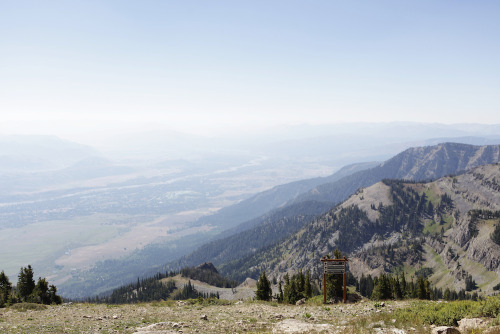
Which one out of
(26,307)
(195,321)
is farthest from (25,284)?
(195,321)

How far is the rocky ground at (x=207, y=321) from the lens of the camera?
2250cm

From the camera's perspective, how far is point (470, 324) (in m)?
18.8

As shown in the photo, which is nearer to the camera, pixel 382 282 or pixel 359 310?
pixel 359 310

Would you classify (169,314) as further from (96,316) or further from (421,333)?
(421,333)

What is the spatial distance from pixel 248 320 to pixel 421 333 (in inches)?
657

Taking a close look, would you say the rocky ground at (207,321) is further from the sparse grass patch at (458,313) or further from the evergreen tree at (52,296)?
the evergreen tree at (52,296)

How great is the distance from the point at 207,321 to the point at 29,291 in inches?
1746

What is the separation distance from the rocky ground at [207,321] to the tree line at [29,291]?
13.4 metres

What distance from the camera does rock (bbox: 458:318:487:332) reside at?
59.9 feet

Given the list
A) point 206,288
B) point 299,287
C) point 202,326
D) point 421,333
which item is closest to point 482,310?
point 421,333

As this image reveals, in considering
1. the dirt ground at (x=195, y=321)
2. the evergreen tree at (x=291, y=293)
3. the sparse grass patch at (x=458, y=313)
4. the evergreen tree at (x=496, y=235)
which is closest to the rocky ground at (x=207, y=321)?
the dirt ground at (x=195, y=321)

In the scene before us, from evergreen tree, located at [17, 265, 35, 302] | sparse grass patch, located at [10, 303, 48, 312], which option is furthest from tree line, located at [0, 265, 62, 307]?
sparse grass patch, located at [10, 303, 48, 312]

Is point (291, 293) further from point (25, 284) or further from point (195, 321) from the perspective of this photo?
point (25, 284)

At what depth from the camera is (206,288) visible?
14250 cm
